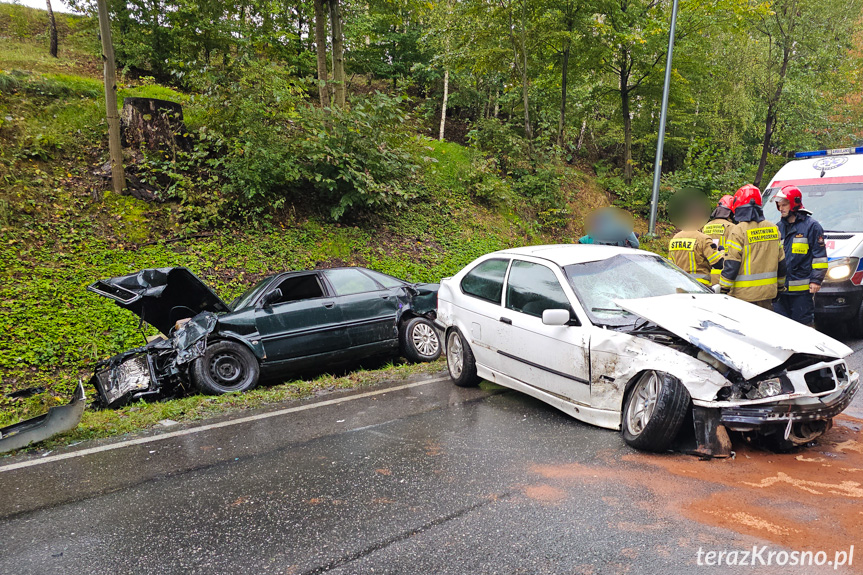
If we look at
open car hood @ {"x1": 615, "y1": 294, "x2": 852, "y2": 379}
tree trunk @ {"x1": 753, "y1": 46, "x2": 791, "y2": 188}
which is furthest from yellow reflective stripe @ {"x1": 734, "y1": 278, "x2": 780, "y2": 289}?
tree trunk @ {"x1": 753, "y1": 46, "x2": 791, "y2": 188}

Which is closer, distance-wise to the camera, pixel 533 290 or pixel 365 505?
pixel 365 505

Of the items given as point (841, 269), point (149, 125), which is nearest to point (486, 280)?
point (841, 269)

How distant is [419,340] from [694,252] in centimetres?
377

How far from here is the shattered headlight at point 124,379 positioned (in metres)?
6.50

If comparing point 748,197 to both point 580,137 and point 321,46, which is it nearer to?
point 321,46

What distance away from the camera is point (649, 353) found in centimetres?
396

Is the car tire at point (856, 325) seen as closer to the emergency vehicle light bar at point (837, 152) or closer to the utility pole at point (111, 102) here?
the emergency vehicle light bar at point (837, 152)

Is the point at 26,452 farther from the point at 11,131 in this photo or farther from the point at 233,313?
the point at 11,131

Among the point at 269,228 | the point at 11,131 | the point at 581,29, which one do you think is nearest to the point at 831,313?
the point at 269,228

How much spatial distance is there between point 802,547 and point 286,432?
405 centimetres

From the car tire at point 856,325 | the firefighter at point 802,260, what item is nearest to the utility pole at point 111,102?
the firefighter at point 802,260

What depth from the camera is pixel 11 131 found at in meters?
11.0

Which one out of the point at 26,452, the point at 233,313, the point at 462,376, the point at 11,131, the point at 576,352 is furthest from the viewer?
the point at 11,131

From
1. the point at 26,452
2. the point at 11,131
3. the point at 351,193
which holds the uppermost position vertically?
the point at 11,131
